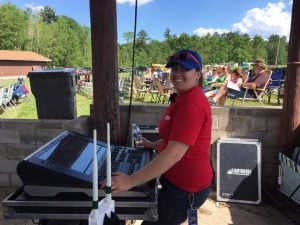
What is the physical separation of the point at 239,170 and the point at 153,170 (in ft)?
10.4

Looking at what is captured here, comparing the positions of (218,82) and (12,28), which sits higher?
(12,28)

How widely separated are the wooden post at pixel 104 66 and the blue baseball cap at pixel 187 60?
234cm

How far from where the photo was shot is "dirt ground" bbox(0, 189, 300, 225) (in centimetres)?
407

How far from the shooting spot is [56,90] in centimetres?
458

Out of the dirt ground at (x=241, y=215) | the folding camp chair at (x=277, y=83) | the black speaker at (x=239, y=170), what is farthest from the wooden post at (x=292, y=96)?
the folding camp chair at (x=277, y=83)

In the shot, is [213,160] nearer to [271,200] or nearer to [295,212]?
[271,200]

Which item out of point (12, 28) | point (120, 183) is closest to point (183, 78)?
point (120, 183)

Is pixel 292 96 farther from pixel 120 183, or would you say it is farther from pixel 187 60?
pixel 120 183

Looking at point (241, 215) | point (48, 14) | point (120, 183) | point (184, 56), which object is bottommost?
point (241, 215)

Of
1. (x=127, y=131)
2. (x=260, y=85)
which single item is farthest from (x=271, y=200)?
(x=260, y=85)

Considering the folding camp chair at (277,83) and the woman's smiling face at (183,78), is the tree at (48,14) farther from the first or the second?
Answer: the woman's smiling face at (183,78)

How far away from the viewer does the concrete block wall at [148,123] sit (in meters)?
4.68

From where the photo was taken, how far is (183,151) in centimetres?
183

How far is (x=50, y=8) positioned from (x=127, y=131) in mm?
160218
